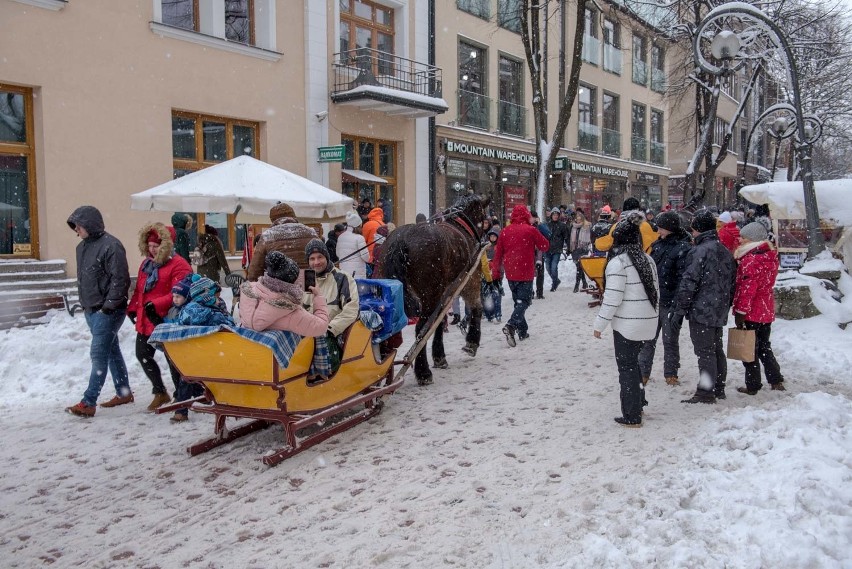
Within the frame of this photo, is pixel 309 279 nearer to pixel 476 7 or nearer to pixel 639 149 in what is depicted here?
pixel 476 7

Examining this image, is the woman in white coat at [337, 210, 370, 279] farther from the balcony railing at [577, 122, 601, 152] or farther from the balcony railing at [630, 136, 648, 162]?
the balcony railing at [630, 136, 648, 162]

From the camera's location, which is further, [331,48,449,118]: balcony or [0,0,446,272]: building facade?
[331,48,449,118]: balcony

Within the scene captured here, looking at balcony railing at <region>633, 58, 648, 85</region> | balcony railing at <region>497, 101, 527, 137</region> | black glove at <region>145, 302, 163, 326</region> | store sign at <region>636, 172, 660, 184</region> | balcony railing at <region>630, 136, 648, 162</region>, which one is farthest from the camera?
store sign at <region>636, 172, 660, 184</region>

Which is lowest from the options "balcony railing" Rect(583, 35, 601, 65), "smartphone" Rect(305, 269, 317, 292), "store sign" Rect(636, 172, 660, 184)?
"smartphone" Rect(305, 269, 317, 292)

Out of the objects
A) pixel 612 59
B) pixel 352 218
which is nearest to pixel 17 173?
pixel 352 218

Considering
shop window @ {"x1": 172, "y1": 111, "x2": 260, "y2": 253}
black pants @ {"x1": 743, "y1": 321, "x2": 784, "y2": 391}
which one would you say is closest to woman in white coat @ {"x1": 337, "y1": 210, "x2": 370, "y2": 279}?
shop window @ {"x1": 172, "y1": 111, "x2": 260, "y2": 253}

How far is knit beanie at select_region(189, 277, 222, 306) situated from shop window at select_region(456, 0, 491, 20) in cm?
1863

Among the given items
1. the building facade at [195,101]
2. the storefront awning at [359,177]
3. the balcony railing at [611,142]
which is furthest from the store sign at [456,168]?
the balcony railing at [611,142]

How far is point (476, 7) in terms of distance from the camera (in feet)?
74.0

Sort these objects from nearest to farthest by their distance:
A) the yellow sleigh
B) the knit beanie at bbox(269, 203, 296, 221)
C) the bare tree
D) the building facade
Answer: the yellow sleigh
the knit beanie at bbox(269, 203, 296, 221)
the building facade
the bare tree

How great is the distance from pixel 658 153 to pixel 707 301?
33.3 m

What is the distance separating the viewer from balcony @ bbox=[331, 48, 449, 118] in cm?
1700

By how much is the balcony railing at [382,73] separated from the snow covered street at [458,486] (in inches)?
458

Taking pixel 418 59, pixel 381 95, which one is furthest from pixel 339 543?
pixel 418 59
